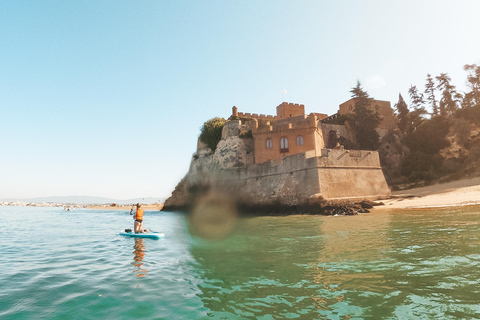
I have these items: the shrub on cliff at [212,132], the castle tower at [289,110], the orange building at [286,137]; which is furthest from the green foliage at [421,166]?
the shrub on cliff at [212,132]

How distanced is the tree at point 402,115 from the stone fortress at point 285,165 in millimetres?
1437

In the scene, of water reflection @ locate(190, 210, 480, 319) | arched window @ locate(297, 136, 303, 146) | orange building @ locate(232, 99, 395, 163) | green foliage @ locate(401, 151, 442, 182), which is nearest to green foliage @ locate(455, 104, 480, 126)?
green foliage @ locate(401, 151, 442, 182)

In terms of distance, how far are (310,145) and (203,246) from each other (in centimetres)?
2181

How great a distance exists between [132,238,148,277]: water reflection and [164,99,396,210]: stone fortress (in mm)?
13760

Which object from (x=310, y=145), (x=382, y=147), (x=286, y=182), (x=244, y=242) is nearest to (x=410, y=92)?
(x=382, y=147)

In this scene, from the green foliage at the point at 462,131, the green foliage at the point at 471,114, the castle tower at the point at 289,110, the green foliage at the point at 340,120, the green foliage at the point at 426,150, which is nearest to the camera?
the green foliage at the point at 426,150

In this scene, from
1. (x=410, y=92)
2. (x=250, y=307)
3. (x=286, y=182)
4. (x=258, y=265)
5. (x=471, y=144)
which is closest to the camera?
(x=250, y=307)

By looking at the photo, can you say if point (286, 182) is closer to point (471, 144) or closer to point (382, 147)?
point (382, 147)

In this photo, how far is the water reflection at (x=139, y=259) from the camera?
7.13m

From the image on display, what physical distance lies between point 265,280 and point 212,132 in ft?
110

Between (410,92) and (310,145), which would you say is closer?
(310,145)

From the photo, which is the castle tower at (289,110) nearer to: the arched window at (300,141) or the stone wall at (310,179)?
the arched window at (300,141)

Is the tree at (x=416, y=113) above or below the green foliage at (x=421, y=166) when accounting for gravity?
above

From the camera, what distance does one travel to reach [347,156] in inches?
912
